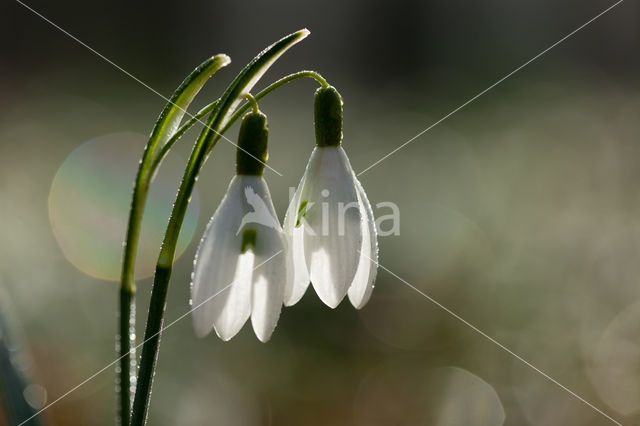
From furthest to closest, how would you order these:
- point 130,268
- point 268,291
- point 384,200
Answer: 1. point 384,200
2. point 268,291
3. point 130,268

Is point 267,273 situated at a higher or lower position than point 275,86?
lower

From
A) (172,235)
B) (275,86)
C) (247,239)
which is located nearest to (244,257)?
(247,239)

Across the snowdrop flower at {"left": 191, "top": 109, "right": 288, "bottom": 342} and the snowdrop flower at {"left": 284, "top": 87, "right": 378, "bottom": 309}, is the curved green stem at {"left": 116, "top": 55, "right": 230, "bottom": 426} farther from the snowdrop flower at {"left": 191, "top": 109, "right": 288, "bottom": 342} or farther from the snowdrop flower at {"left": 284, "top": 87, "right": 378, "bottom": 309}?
the snowdrop flower at {"left": 284, "top": 87, "right": 378, "bottom": 309}

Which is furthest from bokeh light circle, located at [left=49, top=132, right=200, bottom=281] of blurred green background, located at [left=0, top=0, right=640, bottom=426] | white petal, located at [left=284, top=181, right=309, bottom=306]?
white petal, located at [left=284, top=181, right=309, bottom=306]

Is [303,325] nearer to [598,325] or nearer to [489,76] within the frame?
[598,325]

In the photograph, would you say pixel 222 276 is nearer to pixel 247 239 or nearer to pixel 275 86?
pixel 247 239

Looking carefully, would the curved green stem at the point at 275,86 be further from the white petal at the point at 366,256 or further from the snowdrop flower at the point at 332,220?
the white petal at the point at 366,256

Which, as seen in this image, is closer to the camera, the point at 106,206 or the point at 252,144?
the point at 252,144

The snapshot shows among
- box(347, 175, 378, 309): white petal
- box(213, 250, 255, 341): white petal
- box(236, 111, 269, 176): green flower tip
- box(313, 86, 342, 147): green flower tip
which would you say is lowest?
box(213, 250, 255, 341): white petal
